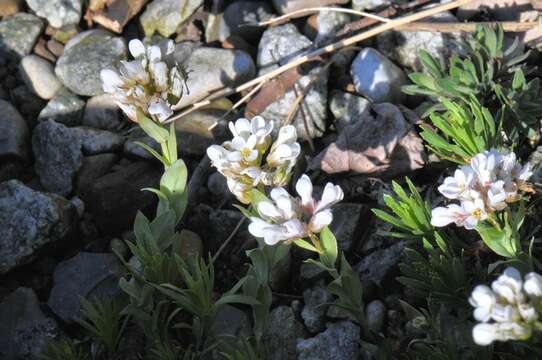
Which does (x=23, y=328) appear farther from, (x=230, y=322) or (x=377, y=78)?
(x=377, y=78)

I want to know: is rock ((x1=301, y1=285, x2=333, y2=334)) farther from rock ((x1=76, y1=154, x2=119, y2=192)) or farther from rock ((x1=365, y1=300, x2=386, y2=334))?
rock ((x1=76, y1=154, x2=119, y2=192))

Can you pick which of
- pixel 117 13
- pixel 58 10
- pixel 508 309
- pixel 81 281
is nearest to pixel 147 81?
pixel 81 281

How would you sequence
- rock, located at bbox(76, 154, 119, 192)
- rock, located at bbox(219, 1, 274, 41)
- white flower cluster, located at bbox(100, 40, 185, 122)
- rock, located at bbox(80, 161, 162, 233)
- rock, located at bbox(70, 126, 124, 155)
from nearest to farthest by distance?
1. white flower cluster, located at bbox(100, 40, 185, 122)
2. rock, located at bbox(80, 161, 162, 233)
3. rock, located at bbox(76, 154, 119, 192)
4. rock, located at bbox(70, 126, 124, 155)
5. rock, located at bbox(219, 1, 274, 41)

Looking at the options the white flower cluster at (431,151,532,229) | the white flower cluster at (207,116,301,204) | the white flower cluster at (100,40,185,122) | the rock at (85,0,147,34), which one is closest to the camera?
the white flower cluster at (431,151,532,229)

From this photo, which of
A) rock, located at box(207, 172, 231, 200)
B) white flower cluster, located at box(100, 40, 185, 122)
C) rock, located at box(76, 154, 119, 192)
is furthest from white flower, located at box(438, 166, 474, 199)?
rock, located at box(76, 154, 119, 192)

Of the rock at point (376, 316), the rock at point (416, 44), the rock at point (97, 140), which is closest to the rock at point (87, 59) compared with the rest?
the rock at point (97, 140)

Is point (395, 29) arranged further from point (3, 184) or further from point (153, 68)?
point (3, 184)
